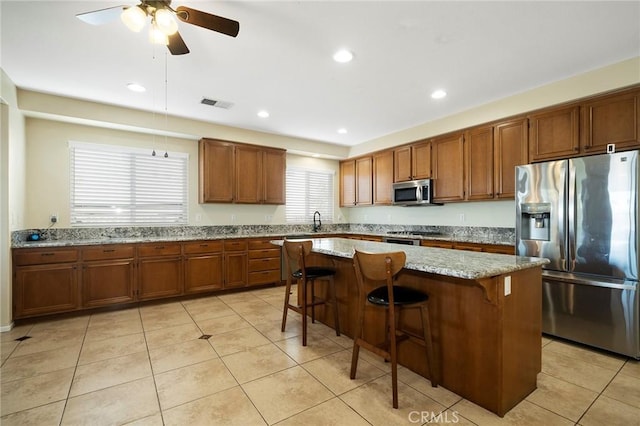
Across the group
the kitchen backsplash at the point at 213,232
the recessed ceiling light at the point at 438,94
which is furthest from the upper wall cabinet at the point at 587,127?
the kitchen backsplash at the point at 213,232

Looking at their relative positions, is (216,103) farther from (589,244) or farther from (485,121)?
(589,244)

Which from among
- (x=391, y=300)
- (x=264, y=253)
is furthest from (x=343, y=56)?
(x=264, y=253)

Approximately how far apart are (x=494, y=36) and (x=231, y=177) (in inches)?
161

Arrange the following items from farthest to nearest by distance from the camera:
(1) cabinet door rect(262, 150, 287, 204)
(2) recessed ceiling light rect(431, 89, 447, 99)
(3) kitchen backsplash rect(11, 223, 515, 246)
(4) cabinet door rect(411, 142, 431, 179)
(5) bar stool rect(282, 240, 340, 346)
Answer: (1) cabinet door rect(262, 150, 287, 204) < (4) cabinet door rect(411, 142, 431, 179) < (3) kitchen backsplash rect(11, 223, 515, 246) < (2) recessed ceiling light rect(431, 89, 447, 99) < (5) bar stool rect(282, 240, 340, 346)

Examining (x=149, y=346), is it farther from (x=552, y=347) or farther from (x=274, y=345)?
(x=552, y=347)

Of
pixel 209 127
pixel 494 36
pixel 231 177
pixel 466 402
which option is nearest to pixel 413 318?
pixel 466 402

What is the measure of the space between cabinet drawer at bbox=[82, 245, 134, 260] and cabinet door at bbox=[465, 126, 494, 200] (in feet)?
16.0

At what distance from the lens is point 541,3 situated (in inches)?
83.7

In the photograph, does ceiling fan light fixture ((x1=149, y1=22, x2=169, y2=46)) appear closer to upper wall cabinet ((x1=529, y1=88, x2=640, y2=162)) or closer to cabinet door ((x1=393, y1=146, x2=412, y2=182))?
upper wall cabinet ((x1=529, y1=88, x2=640, y2=162))

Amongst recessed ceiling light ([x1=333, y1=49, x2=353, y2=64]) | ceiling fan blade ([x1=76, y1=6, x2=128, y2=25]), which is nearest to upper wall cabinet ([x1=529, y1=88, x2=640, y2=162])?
recessed ceiling light ([x1=333, y1=49, x2=353, y2=64])

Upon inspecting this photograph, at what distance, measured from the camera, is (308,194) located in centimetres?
651

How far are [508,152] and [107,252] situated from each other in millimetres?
5418

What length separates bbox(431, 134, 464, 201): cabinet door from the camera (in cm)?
445

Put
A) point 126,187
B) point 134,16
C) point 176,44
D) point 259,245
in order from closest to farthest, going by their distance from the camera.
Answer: point 134,16, point 176,44, point 126,187, point 259,245
